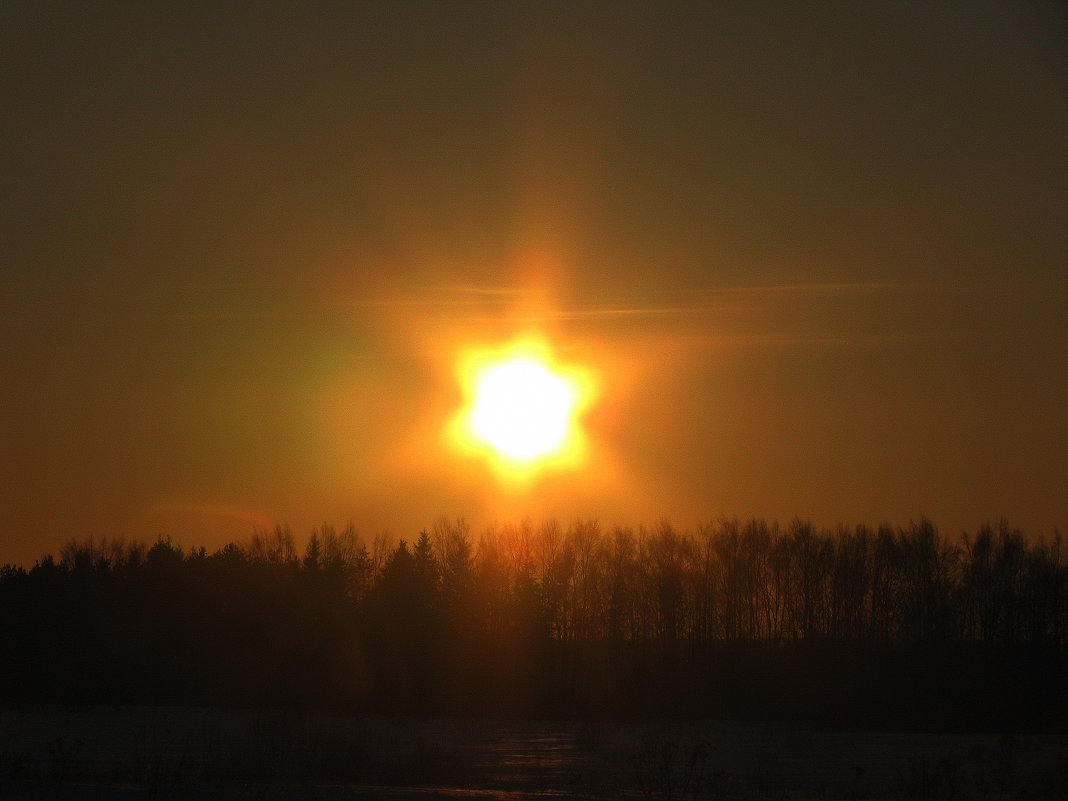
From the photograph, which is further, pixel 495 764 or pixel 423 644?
pixel 423 644

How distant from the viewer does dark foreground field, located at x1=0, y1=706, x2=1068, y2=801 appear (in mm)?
20312

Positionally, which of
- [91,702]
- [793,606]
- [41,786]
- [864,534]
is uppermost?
[864,534]

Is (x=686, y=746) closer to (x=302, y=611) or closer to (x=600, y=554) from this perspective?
(x=302, y=611)

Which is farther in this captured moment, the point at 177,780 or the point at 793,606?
the point at 793,606

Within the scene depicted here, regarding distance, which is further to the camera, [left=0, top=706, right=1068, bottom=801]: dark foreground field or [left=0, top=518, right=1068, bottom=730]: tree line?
[left=0, top=518, right=1068, bottom=730]: tree line

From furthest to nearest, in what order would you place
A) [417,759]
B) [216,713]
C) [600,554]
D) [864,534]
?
[864,534] < [600,554] < [216,713] < [417,759]

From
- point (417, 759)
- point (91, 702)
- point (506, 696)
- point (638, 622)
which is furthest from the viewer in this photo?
point (638, 622)

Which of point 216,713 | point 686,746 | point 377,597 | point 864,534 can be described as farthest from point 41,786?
point 864,534

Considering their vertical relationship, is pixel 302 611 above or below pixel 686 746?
above

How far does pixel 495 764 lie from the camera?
30750 millimetres

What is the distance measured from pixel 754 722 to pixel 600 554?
33.1 m

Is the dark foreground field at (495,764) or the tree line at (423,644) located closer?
the dark foreground field at (495,764)

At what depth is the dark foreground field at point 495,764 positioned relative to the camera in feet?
66.6

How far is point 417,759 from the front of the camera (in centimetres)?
2653
